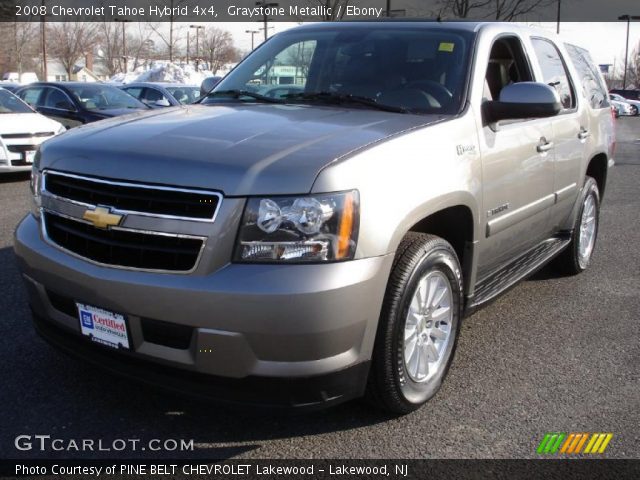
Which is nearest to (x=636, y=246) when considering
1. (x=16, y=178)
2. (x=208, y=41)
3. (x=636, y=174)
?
(x=636, y=174)

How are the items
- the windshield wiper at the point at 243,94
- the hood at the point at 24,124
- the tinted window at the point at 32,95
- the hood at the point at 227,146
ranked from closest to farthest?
the hood at the point at 227,146 → the windshield wiper at the point at 243,94 → the hood at the point at 24,124 → the tinted window at the point at 32,95

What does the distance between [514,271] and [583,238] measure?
1.69 meters

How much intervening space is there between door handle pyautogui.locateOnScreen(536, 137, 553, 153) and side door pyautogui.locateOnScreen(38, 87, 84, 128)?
10251mm

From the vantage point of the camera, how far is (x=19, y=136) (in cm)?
998

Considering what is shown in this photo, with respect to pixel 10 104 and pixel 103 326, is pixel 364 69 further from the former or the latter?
pixel 10 104

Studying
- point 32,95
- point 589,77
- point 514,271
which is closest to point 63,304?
point 514,271

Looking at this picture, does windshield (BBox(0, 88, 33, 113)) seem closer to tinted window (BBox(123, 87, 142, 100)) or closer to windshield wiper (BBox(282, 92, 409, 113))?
tinted window (BBox(123, 87, 142, 100))

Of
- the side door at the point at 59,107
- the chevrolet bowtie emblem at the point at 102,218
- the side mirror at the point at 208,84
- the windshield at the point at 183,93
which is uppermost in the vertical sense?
the windshield at the point at 183,93

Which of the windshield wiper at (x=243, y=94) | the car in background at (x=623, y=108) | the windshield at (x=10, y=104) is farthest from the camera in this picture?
the car in background at (x=623, y=108)

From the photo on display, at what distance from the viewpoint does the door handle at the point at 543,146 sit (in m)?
4.14

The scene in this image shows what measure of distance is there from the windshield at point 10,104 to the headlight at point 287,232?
9536mm

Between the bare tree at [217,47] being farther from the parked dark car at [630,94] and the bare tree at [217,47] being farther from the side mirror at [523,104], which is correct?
the side mirror at [523,104]

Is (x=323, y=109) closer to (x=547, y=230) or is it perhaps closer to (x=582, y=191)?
(x=547, y=230)

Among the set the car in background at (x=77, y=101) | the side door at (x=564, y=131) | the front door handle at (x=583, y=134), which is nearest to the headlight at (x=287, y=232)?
the side door at (x=564, y=131)
